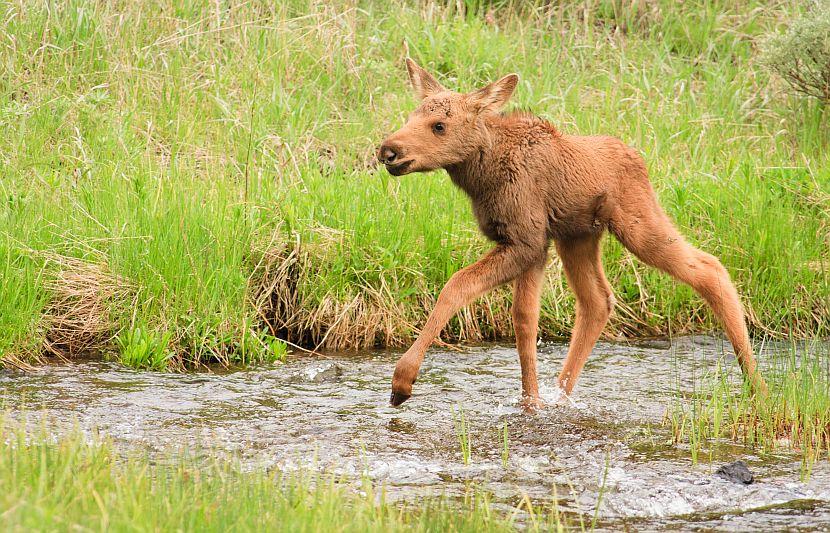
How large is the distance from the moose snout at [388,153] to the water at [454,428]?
4.59ft

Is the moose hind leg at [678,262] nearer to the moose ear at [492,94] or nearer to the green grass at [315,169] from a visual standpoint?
the green grass at [315,169]

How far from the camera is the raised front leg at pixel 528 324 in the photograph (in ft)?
22.1

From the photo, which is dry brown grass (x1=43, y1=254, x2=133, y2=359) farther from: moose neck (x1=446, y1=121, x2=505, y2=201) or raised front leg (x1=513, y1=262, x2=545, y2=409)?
raised front leg (x1=513, y1=262, x2=545, y2=409)

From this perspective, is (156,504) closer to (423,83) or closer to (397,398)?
(397,398)

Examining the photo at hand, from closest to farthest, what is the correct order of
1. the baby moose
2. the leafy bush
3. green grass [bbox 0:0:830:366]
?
the baby moose → green grass [bbox 0:0:830:366] → the leafy bush

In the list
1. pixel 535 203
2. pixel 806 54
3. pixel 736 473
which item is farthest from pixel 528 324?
pixel 806 54

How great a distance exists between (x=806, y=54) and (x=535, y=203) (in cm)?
549

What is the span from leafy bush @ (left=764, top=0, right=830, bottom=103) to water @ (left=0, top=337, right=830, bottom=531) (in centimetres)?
401

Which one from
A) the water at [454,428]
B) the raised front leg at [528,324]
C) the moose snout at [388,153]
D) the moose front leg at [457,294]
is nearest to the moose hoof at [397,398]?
the moose front leg at [457,294]

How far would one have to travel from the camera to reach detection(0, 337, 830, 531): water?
198 inches

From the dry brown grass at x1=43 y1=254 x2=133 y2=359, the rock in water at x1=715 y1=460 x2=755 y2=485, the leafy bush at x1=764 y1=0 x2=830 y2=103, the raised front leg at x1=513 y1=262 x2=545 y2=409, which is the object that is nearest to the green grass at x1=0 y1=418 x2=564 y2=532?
the rock in water at x1=715 y1=460 x2=755 y2=485

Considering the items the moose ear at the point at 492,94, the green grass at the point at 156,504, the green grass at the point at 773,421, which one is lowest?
the green grass at the point at 156,504

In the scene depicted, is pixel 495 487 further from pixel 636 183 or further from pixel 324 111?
pixel 324 111

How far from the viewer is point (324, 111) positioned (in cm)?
1067
